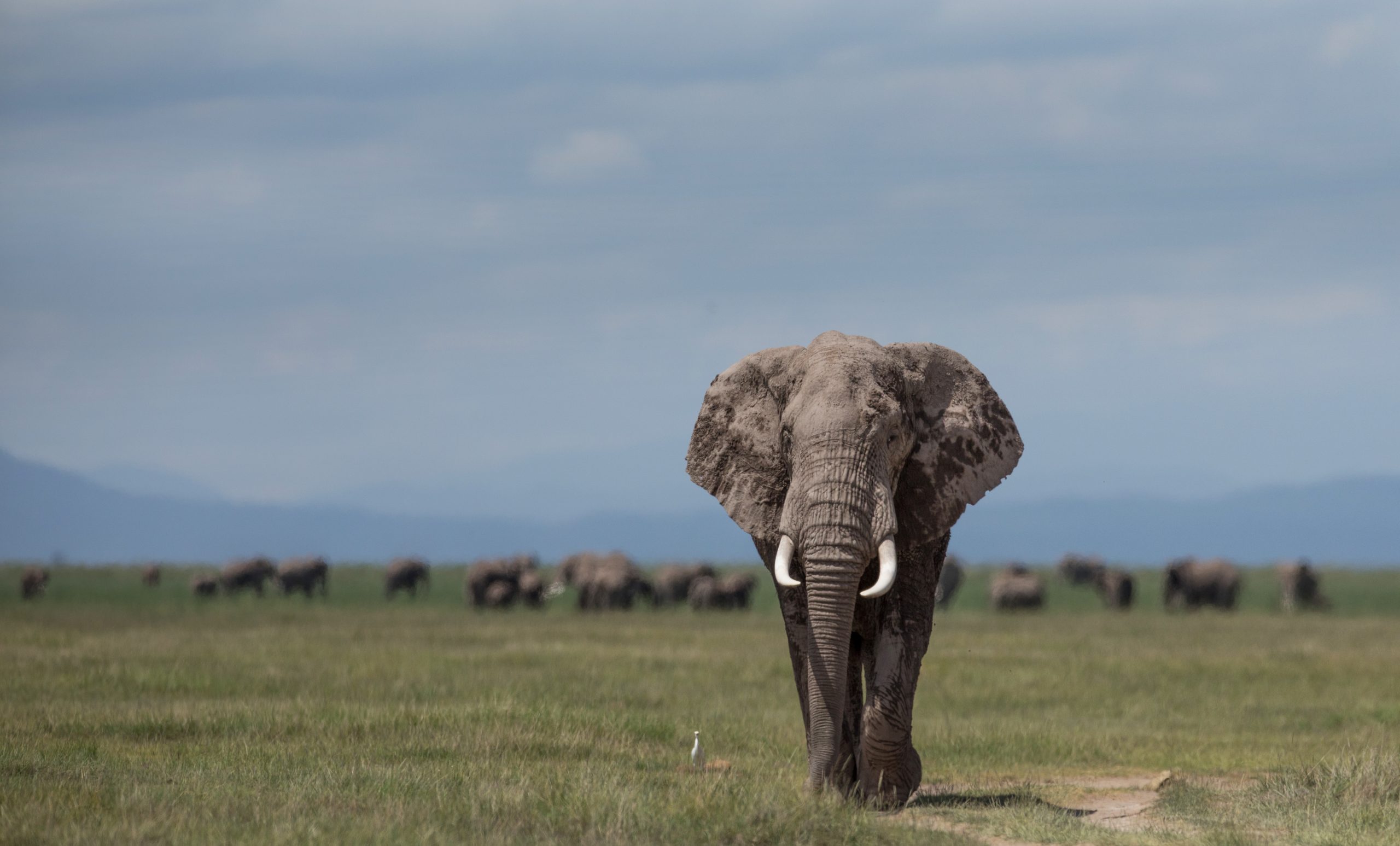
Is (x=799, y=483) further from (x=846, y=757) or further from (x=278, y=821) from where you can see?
(x=278, y=821)

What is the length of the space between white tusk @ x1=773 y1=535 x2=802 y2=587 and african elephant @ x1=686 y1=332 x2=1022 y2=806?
13 mm

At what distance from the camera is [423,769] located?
13.1 m

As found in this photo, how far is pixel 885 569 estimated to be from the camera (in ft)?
35.5

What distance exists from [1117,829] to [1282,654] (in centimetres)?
2393

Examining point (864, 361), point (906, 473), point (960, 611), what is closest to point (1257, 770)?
point (906, 473)

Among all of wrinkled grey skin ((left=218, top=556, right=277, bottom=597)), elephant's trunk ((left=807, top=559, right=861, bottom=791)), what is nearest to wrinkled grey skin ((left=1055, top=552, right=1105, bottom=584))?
wrinkled grey skin ((left=218, top=556, right=277, bottom=597))

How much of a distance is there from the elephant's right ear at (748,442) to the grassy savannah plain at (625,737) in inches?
81.2

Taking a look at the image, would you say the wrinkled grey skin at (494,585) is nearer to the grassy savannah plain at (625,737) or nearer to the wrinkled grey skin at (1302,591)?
the grassy savannah plain at (625,737)

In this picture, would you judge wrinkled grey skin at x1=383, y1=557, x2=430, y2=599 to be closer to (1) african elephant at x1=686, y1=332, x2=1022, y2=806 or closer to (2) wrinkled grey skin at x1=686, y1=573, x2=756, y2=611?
(2) wrinkled grey skin at x1=686, y1=573, x2=756, y2=611

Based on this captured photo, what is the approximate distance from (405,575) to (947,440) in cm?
6879

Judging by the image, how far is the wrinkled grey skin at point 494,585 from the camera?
64.4 m

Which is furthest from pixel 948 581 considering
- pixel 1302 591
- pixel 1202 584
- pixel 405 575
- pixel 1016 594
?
pixel 405 575

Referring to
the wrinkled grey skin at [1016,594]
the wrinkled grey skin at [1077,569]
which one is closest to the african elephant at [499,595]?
the wrinkled grey skin at [1016,594]

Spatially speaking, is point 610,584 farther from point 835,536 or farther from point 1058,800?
point 835,536
